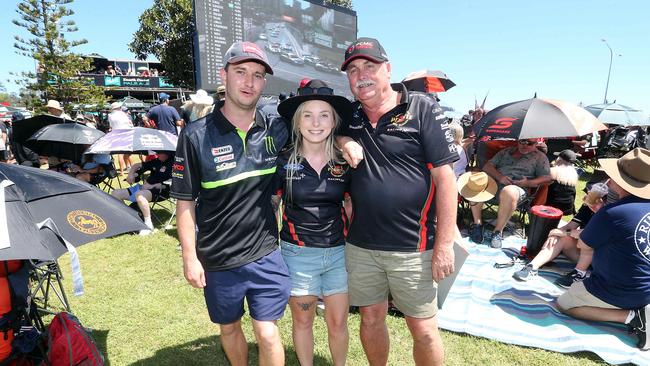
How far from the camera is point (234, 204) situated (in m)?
2.27

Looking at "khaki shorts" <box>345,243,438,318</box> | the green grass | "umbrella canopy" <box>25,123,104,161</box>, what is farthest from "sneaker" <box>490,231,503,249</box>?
"umbrella canopy" <box>25,123,104,161</box>

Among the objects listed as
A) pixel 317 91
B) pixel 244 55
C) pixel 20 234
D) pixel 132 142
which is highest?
pixel 244 55

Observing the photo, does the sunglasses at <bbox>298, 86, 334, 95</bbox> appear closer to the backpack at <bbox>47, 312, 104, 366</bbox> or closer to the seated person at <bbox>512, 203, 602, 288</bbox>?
the backpack at <bbox>47, 312, 104, 366</bbox>

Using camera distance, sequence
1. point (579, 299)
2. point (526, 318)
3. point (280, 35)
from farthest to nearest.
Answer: point (280, 35) < point (526, 318) < point (579, 299)

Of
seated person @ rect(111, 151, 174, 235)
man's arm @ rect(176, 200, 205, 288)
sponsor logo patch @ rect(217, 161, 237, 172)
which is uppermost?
sponsor logo patch @ rect(217, 161, 237, 172)

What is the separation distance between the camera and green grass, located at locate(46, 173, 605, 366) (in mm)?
3121

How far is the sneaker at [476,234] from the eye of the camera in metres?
6.05

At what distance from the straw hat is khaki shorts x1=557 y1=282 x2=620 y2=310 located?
8.21ft

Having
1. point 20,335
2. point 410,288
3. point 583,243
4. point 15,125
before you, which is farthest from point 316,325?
point 15,125

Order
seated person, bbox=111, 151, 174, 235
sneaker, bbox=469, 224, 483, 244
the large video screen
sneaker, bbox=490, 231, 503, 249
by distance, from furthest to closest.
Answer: the large video screen < seated person, bbox=111, 151, 174, 235 < sneaker, bbox=469, 224, 483, 244 < sneaker, bbox=490, 231, 503, 249

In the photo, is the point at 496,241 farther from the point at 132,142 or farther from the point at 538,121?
the point at 132,142

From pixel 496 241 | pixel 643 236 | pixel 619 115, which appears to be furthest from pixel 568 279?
pixel 619 115

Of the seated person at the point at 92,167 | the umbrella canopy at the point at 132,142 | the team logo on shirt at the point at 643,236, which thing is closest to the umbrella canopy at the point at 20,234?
the umbrella canopy at the point at 132,142

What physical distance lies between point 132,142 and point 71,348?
4091 mm
